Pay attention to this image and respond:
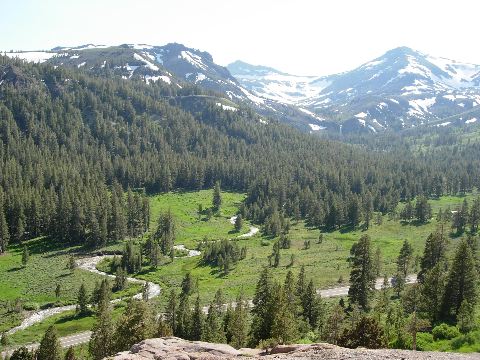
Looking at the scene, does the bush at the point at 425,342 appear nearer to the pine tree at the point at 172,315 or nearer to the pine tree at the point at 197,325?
the pine tree at the point at 197,325

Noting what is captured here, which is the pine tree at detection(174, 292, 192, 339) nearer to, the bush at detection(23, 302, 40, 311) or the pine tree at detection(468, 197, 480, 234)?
the bush at detection(23, 302, 40, 311)

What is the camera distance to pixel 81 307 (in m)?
89.3

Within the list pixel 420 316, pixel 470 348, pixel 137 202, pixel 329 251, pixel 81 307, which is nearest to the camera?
pixel 470 348

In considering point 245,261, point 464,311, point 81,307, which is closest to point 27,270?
point 81,307

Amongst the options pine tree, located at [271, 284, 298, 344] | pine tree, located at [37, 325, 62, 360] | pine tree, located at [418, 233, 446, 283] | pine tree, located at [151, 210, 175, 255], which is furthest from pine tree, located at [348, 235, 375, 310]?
pine tree, located at [151, 210, 175, 255]

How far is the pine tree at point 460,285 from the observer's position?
203 feet

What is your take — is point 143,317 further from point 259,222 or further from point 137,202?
point 259,222

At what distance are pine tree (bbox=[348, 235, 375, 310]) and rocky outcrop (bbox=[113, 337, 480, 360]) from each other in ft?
152

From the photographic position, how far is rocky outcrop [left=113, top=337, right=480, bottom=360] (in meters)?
30.3

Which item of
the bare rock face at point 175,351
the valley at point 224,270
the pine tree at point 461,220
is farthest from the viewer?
the pine tree at point 461,220

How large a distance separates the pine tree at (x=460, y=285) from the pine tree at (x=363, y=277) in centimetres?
1580

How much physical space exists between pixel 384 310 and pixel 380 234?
89.9m

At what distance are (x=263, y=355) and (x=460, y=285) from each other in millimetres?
42119

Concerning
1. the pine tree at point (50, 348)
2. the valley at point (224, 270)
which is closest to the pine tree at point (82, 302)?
the valley at point (224, 270)
